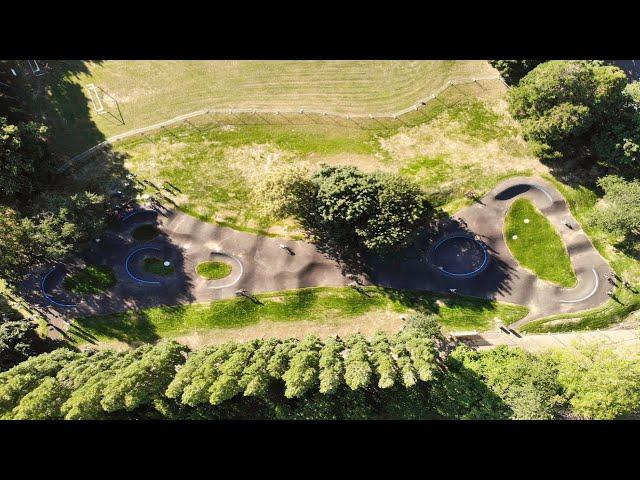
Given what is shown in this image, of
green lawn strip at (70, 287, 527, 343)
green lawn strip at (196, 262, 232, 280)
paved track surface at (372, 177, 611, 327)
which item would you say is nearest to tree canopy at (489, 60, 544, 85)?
paved track surface at (372, 177, 611, 327)

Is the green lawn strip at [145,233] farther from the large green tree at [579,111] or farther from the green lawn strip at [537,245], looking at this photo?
the large green tree at [579,111]

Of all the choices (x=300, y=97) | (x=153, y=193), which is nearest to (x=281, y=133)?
(x=300, y=97)

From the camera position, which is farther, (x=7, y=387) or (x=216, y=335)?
(x=216, y=335)

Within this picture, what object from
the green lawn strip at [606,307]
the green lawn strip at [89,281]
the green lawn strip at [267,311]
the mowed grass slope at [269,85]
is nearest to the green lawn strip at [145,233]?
the green lawn strip at [89,281]

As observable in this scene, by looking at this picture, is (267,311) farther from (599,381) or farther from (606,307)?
(606,307)

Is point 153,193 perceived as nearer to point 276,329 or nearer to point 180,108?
point 180,108

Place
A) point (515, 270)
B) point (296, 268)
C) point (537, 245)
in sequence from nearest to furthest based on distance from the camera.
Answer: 1. point (515, 270)
2. point (537, 245)
3. point (296, 268)

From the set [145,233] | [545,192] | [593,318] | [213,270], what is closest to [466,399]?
[593,318]
